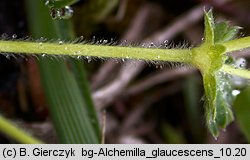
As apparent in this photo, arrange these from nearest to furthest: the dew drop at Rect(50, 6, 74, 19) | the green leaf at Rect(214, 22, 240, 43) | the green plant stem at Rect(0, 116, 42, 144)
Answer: the green leaf at Rect(214, 22, 240, 43) → the dew drop at Rect(50, 6, 74, 19) → the green plant stem at Rect(0, 116, 42, 144)

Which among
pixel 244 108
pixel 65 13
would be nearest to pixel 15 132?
pixel 65 13

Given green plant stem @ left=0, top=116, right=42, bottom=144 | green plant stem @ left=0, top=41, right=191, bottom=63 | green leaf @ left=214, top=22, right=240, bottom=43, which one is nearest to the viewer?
green plant stem @ left=0, top=41, right=191, bottom=63

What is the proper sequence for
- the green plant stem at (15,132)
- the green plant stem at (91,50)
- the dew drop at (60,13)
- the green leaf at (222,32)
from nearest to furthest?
the green plant stem at (91,50) < the green leaf at (222,32) < the dew drop at (60,13) < the green plant stem at (15,132)

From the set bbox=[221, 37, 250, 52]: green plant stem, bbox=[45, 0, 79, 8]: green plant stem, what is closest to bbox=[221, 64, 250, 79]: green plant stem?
bbox=[221, 37, 250, 52]: green plant stem

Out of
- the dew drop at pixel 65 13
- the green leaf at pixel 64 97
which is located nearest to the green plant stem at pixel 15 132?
the green leaf at pixel 64 97

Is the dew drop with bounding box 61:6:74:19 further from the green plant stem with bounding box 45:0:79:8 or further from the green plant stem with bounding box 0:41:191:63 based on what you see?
the green plant stem with bounding box 0:41:191:63

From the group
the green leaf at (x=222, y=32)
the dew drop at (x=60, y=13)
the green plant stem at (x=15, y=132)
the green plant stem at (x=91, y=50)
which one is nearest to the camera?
the green plant stem at (x=91, y=50)

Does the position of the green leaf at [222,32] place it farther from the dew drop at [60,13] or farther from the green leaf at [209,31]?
the dew drop at [60,13]

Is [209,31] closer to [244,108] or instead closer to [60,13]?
[60,13]
